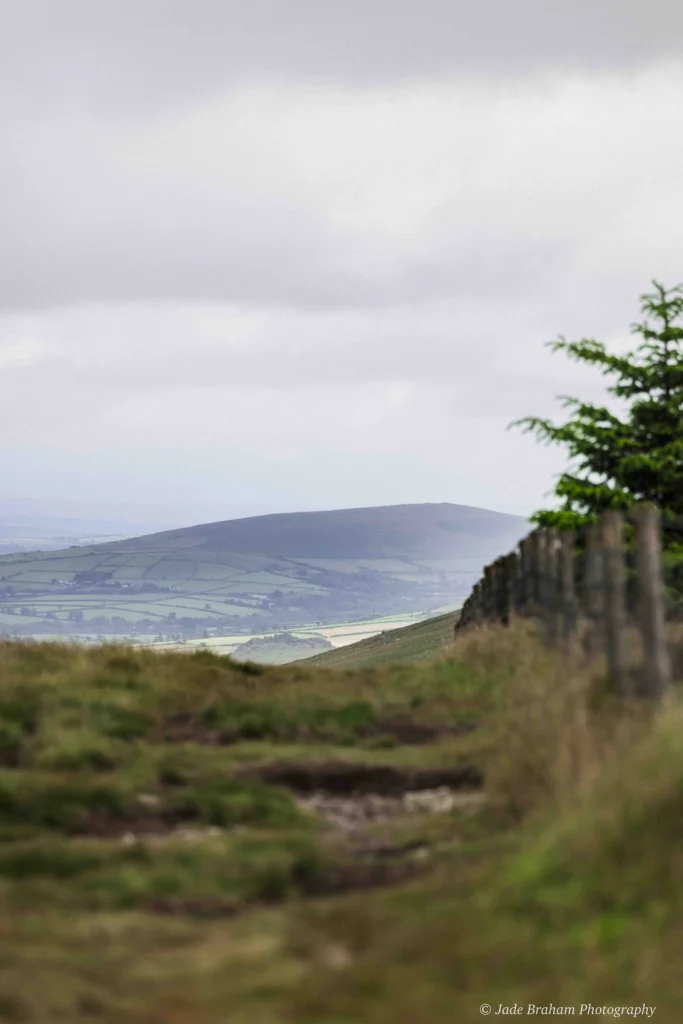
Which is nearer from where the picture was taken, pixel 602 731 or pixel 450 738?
pixel 602 731

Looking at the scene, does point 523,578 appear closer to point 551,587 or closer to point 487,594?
point 551,587

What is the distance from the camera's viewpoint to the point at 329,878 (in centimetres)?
672

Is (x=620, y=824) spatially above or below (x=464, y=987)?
above

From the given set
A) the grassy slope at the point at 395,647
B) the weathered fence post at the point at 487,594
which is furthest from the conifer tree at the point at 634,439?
the grassy slope at the point at 395,647

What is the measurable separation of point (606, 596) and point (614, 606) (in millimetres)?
173

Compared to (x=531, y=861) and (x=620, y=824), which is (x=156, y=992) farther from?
(x=620, y=824)

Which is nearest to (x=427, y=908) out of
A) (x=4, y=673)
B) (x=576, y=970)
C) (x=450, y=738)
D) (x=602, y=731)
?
(x=576, y=970)

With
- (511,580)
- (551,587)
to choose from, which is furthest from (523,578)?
(551,587)

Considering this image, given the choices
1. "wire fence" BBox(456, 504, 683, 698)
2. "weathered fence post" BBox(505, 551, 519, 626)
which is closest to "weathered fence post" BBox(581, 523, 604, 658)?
"wire fence" BBox(456, 504, 683, 698)

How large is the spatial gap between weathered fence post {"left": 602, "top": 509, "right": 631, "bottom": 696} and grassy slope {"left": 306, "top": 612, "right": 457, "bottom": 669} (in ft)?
183

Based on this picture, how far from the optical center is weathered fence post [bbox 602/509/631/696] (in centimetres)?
881

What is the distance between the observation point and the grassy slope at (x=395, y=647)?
2793 inches

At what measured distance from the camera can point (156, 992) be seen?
488 centimetres

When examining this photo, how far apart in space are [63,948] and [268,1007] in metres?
1.25
